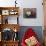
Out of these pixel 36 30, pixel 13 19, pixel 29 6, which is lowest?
pixel 36 30

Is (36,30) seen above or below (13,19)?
below

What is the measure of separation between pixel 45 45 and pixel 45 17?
88 cm

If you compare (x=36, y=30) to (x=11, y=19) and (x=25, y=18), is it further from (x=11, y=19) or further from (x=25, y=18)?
(x=11, y=19)

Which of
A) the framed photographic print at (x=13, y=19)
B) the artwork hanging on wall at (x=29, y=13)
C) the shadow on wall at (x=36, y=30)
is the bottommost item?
the shadow on wall at (x=36, y=30)

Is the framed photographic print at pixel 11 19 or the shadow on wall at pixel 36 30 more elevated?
the framed photographic print at pixel 11 19

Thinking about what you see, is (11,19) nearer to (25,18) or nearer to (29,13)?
(25,18)

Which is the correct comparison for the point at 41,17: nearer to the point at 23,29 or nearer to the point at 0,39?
the point at 23,29

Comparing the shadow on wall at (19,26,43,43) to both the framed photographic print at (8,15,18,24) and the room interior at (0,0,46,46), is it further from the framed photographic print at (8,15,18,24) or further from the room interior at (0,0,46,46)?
the framed photographic print at (8,15,18,24)

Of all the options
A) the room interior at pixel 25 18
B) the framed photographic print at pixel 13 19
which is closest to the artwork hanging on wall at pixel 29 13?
the room interior at pixel 25 18

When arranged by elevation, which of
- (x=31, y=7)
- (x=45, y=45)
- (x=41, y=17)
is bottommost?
(x=45, y=45)

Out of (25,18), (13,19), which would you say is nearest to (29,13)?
(25,18)

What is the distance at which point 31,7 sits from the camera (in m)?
5.32

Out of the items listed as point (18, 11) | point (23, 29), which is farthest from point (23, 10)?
point (23, 29)

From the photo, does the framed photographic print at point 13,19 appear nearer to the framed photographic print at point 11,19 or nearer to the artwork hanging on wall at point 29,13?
the framed photographic print at point 11,19
